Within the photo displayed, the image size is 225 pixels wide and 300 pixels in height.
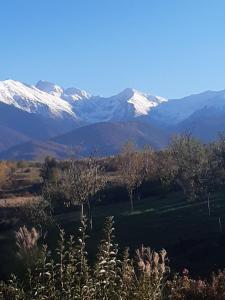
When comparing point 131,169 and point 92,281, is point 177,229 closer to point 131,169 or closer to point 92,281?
point 131,169

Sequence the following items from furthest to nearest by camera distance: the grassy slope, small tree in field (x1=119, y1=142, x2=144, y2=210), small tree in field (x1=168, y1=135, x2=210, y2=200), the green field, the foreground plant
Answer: small tree in field (x1=119, y1=142, x2=144, y2=210) < small tree in field (x1=168, y1=135, x2=210, y2=200) < the green field < the grassy slope < the foreground plant

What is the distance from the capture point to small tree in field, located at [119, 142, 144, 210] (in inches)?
3307

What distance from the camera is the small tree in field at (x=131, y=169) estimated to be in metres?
84.0

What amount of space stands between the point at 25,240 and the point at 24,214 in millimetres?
31269

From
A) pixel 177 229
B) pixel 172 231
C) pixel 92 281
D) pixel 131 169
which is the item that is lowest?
pixel 172 231

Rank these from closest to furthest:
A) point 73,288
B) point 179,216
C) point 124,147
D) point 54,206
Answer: point 73,288 < point 179,216 < point 54,206 < point 124,147

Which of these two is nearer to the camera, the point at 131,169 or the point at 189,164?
the point at 189,164

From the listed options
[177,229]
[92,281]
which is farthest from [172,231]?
[92,281]

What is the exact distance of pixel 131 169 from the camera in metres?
88.0

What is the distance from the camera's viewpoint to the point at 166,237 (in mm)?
60188

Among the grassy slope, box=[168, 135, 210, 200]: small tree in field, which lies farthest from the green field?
box=[168, 135, 210, 200]: small tree in field

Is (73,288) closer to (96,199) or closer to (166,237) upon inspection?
(166,237)

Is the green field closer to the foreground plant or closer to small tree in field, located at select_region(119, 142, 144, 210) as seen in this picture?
small tree in field, located at select_region(119, 142, 144, 210)

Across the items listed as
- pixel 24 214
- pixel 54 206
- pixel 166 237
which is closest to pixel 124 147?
pixel 54 206
